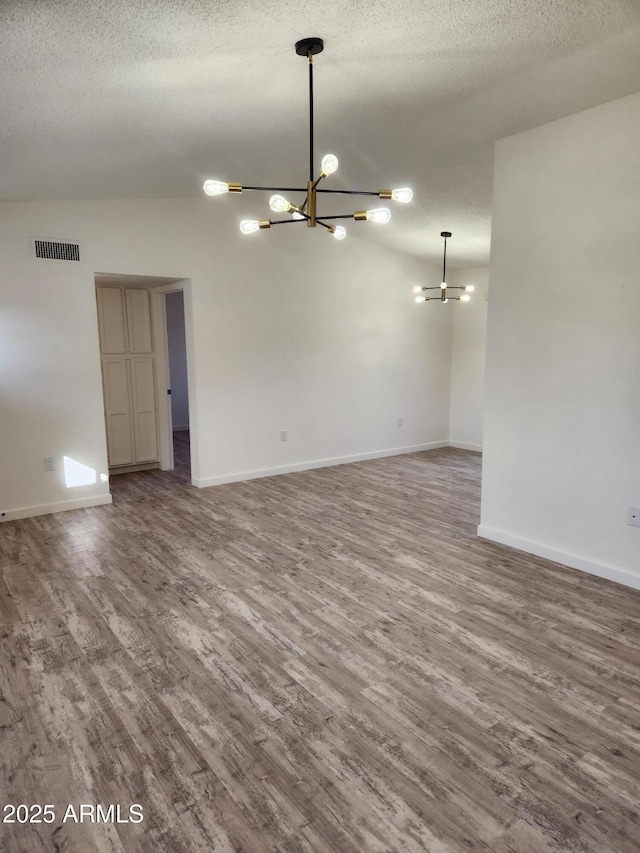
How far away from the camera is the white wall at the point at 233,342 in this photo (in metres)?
4.66

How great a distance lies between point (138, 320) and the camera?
630 cm

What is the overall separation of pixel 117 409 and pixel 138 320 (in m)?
1.08

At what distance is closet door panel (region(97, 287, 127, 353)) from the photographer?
237 inches

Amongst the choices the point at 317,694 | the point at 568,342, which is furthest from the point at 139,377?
the point at 317,694

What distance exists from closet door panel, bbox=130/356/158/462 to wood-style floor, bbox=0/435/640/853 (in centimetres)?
231

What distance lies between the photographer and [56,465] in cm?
489

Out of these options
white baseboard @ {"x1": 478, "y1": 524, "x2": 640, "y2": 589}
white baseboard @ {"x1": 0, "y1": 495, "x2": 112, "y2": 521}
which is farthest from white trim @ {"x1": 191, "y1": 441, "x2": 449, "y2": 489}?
white baseboard @ {"x1": 478, "y1": 524, "x2": 640, "y2": 589}

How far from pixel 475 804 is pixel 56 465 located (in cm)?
437

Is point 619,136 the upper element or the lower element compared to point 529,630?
upper

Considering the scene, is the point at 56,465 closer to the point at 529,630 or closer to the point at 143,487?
the point at 143,487

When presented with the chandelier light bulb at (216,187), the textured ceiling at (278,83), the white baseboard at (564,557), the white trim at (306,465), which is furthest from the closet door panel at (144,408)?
the white baseboard at (564,557)

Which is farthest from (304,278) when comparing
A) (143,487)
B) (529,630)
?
(529,630)

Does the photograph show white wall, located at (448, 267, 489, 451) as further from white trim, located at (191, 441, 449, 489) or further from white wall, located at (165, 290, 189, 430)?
white wall, located at (165, 290, 189, 430)

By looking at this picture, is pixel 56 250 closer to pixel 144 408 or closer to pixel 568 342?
pixel 144 408
